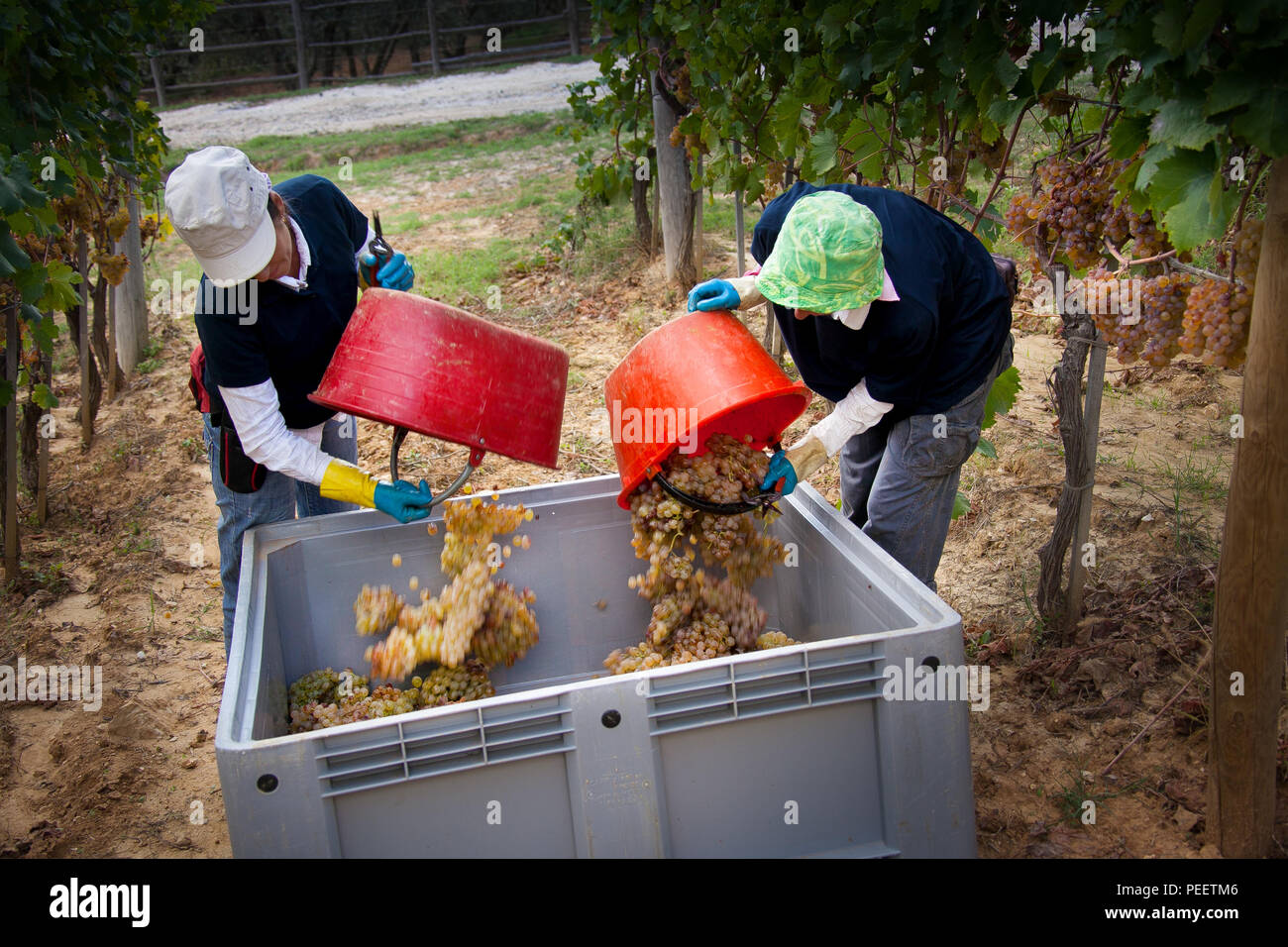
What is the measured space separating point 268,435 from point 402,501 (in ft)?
1.17

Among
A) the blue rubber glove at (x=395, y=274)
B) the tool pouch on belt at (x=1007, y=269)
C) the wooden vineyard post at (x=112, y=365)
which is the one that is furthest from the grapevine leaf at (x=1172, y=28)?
the wooden vineyard post at (x=112, y=365)

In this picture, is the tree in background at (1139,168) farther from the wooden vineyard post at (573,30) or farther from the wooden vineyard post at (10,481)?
the wooden vineyard post at (573,30)

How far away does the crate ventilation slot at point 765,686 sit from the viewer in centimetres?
178

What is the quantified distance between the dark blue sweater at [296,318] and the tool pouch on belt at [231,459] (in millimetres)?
31

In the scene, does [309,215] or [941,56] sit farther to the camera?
[941,56]

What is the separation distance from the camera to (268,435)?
243 centimetres

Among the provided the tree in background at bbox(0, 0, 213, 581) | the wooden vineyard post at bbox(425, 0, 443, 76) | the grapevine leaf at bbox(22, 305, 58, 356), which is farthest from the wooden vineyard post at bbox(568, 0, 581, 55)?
the grapevine leaf at bbox(22, 305, 58, 356)

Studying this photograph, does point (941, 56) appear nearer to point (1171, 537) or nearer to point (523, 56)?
point (1171, 537)

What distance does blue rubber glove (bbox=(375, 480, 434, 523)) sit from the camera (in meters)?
2.43

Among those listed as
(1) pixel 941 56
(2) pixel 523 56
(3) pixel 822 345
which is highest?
(2) pixel 523 56

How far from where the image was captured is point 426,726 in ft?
5.63

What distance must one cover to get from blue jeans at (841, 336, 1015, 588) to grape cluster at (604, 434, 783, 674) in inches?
13.9
